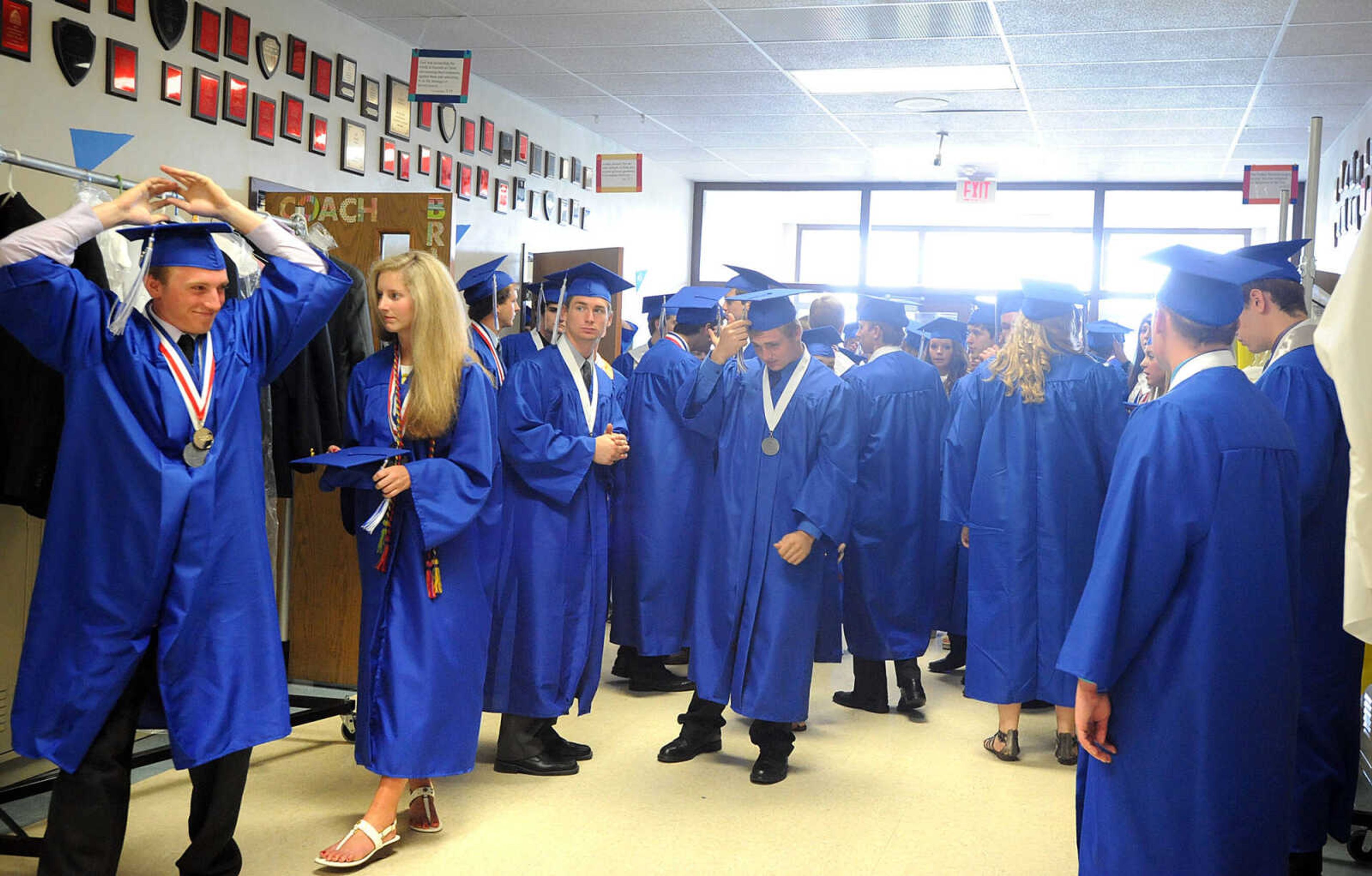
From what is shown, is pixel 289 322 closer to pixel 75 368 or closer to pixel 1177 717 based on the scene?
pixel 75 368

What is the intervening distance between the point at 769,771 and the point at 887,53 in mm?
4182

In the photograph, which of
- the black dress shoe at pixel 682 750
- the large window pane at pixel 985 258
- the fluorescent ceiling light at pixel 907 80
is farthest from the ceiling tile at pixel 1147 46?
the large window pane at pixel 985 258

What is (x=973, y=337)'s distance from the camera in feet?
19.7

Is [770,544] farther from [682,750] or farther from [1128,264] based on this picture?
[1128,264]

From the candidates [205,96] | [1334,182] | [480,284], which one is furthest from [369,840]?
[1334,182]

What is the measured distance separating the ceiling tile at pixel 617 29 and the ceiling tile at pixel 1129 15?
4.80 ft

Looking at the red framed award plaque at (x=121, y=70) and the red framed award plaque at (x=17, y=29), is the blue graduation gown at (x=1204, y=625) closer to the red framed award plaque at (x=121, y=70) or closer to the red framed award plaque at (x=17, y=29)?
the red framed award plaque at (x=17, y=29)

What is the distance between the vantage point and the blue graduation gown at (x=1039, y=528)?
13.0 feet

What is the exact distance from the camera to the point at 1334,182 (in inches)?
318

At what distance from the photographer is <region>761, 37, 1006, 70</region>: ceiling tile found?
20.3 feet

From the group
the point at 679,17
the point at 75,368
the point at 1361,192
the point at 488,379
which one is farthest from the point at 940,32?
the point at 75,368

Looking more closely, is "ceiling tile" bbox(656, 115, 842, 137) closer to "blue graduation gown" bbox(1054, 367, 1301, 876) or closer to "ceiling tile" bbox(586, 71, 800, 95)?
"ceiling tile" bbox(586, 71, 800, 95)

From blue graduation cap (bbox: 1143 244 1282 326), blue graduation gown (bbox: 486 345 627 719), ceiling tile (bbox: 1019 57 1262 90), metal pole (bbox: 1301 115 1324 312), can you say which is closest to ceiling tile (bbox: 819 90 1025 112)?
ceiling tile (bbox: 1019 57 1262 90)

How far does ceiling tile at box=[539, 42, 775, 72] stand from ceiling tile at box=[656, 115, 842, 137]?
49.0 inches
